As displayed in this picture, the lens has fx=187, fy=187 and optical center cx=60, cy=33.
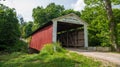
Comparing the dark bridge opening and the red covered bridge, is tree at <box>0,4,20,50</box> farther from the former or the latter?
the red covered bridge

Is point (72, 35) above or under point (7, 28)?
under

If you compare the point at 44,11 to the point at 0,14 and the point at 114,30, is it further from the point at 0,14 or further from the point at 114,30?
the point at 114,30

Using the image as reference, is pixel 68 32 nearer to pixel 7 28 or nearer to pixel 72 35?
pixel 72 35

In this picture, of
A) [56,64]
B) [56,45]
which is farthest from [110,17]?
[56,64]

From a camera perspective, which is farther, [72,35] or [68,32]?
[68,32]

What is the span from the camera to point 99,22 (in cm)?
1961

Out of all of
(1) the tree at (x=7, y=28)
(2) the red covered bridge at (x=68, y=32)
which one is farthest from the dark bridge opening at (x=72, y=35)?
(1) the tree at (x=7, y=28)

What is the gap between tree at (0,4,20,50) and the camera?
29.2 m

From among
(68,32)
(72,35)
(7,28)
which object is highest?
(7,28)

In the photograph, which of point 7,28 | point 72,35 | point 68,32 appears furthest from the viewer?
point 7,28

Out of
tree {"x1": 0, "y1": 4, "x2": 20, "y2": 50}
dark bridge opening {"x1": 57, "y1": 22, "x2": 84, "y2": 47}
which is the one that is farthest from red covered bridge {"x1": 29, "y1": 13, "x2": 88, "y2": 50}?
tree {"x1": 0, "y1": 4, "x2": 20, "y2": 50}

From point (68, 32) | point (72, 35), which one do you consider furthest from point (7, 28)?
point (72, 35)

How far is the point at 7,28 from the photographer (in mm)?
29750

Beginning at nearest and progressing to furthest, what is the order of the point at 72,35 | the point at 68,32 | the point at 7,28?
the point at 72,35 → the point at 68,32 → the point at 7,28
